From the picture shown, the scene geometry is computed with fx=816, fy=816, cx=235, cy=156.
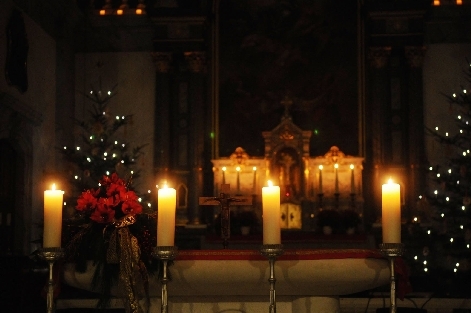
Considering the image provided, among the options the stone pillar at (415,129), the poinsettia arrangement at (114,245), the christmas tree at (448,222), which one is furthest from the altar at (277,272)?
the stone pillar at (415,129)

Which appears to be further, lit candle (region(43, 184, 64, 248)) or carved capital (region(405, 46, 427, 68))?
carved capital (region(405, 46, 427, 68))

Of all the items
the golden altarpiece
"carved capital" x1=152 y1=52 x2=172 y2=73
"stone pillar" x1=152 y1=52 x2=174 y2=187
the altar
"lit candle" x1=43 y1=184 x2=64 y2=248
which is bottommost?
the altar

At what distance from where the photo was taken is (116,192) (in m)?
5.76

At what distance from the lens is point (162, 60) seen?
17.9 metres

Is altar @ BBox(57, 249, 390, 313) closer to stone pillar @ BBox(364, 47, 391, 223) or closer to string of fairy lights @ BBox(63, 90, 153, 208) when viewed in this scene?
string of fairy lights @ BBox(63, 90, 153, 208)

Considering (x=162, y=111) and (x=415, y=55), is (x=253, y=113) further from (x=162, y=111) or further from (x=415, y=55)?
(x=415, y=55)

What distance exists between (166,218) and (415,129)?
515 inches

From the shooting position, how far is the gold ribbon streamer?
17.9 feet

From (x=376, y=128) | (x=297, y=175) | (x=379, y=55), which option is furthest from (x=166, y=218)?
(x=379, y=55)

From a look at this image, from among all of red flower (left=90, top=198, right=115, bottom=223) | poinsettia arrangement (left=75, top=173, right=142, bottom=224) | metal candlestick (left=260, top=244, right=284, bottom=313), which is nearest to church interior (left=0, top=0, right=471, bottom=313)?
poinsettia arrangement (left=75, top=173, right=142, bottom=224)

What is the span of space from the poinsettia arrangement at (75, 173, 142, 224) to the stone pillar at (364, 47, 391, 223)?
12.2 meters

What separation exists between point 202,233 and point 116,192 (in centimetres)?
1149

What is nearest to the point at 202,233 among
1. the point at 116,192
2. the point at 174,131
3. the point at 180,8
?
the point at 174,131

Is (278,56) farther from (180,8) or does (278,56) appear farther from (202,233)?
(202,233)
